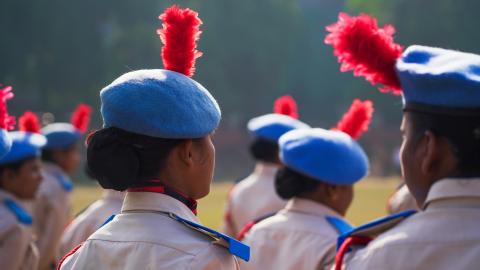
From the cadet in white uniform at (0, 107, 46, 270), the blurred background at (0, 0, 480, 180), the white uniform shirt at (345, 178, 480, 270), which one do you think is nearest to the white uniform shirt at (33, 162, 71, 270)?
the cadet in white uniform at (0, 107, 46, 270)

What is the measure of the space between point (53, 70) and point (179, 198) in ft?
94.6

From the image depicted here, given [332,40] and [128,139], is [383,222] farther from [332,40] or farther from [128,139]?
[128,139]

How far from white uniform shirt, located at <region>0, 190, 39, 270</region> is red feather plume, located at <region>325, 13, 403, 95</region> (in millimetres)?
2400

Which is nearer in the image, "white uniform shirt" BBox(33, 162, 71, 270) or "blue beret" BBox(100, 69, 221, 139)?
"blue beret" BBox(100, 69, 221, 139)

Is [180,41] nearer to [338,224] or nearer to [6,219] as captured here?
[338,224]

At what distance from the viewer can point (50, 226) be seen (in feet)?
22.7

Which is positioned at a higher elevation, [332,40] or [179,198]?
[332,40]

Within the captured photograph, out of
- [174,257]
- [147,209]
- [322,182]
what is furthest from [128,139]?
[322,182]

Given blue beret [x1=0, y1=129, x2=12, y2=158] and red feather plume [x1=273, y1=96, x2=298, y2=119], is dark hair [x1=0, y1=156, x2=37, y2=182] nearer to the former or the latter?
red feather plume [x1=273, y1=96, x2=298, y2=119]

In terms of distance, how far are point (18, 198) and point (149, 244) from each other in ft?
10.2

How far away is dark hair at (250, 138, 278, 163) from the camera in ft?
19.8

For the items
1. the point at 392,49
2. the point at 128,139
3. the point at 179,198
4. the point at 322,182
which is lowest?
the point at 322,182

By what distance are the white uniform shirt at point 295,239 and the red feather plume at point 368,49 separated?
1451mm

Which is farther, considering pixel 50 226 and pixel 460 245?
pixel 50 226
